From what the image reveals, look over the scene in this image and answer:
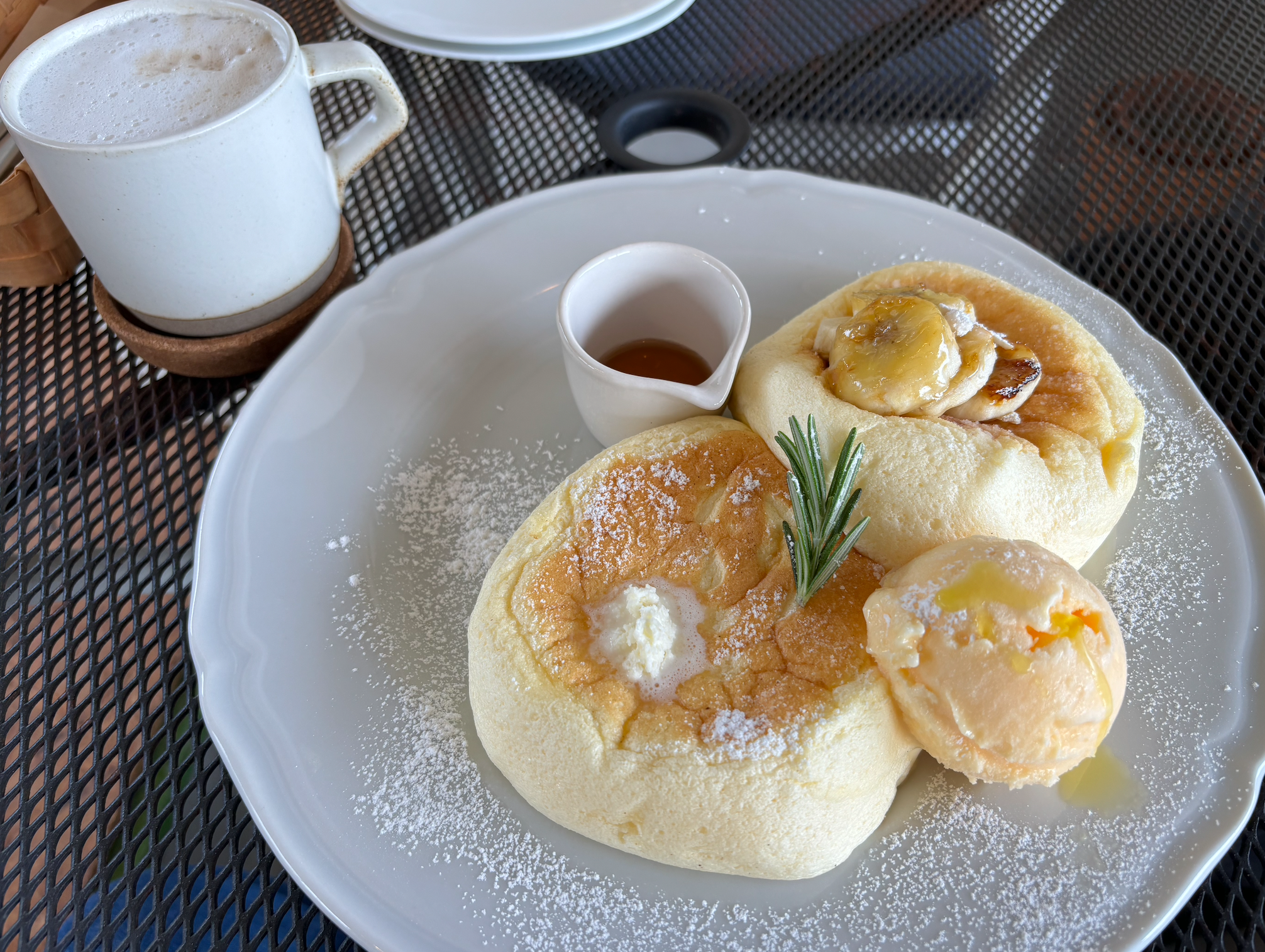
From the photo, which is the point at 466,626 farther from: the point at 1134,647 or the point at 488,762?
the point at 1134,647

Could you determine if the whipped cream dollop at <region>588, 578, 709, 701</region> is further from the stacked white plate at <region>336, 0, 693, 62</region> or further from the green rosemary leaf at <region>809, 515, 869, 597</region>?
the stacked white plate at <region>336, 0, 693, 62</region>

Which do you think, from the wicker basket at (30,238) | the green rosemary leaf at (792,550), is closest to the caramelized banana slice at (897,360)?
the green rosemary leaf at (792,550)

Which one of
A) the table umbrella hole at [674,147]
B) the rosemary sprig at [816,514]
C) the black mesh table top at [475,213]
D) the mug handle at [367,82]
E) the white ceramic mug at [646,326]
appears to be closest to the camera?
the rosemary sprig at [816,514]

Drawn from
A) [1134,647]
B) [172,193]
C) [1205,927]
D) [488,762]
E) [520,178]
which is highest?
[172,193]

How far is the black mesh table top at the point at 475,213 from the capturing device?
44.7 inches

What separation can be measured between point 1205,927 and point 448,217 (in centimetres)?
176

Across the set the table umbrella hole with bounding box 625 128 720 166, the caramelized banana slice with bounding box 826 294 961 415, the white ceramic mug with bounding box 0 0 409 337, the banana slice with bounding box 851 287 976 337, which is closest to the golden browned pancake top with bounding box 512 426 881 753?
the caramelized banana slice with bounding box 826 294 961 415

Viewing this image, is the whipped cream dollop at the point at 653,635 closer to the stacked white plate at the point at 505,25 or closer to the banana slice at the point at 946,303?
the banana slice at the point at 946,303

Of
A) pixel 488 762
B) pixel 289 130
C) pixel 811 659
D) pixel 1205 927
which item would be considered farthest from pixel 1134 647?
pixel 289 130

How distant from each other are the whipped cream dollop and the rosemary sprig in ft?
0.48

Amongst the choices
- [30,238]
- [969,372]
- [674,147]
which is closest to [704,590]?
[969,372]

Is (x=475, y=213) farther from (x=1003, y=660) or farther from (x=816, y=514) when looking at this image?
(x=1003, y=660)

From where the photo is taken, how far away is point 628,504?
3.85 ft

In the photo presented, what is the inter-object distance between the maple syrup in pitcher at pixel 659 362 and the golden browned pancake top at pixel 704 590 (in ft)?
0.72
